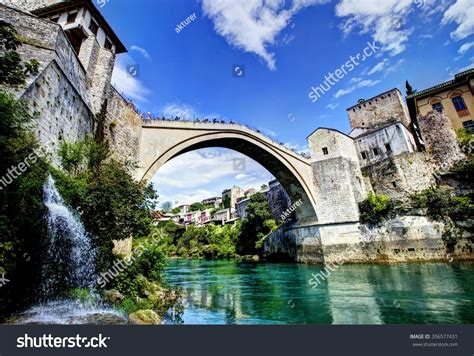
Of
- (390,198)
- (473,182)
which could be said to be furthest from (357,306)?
(473,182)

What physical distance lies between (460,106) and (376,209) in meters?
10.5

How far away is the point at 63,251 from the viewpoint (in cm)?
497

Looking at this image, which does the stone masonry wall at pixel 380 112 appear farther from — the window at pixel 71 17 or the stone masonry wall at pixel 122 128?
the window at pixel 71 17

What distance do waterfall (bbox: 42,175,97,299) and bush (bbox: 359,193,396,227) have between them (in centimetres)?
1543

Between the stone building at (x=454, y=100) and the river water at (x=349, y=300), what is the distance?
1203 centimetres

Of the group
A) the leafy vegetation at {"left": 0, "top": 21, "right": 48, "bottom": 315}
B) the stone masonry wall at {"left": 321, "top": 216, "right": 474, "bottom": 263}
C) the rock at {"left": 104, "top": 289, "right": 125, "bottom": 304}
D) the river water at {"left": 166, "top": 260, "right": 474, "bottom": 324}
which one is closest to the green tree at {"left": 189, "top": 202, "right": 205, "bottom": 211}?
the stone masonry wall at {"left": 321, "top": 216, "right": 474, "bottom": 263}

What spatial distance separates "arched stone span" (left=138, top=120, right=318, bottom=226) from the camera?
35.0 ft

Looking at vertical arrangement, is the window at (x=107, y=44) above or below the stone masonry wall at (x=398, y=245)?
above

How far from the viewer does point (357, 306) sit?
659 cm

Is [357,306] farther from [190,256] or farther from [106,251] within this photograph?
[190,256]

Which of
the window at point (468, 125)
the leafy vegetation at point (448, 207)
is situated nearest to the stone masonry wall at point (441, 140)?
the window at point (468, 125)

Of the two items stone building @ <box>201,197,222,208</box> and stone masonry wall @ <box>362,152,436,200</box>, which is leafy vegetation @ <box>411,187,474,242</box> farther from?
stone building @ <box>201,197,222,208</box>

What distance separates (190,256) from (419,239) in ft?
93.0

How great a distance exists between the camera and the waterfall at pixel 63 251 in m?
4.68
